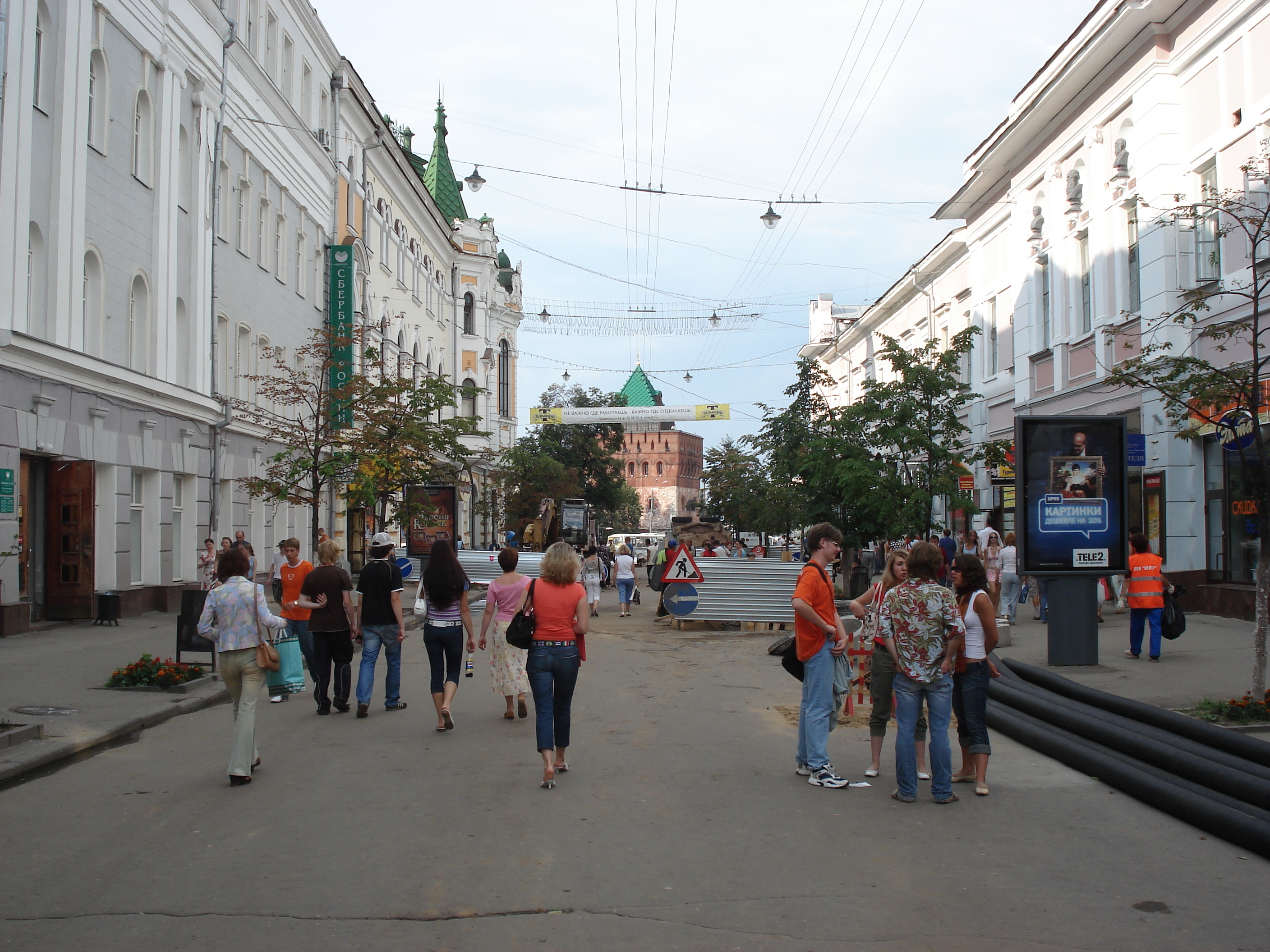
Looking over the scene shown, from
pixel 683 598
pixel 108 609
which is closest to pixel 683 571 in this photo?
pixel 683 598

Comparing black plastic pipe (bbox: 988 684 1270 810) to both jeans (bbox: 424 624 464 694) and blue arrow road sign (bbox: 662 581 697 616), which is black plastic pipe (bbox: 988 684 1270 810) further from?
blue arrow road sign (bbox: 662 581 697 616)

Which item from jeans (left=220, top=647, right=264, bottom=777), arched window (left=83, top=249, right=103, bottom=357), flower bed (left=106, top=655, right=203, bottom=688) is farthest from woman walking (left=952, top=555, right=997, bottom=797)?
arched window (left=83, top=249, right=103, bottom=357)

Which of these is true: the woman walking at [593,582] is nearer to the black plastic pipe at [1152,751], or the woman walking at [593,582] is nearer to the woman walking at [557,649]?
the black plastic pipe at [1152,751]

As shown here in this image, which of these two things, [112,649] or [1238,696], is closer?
[1238,696]

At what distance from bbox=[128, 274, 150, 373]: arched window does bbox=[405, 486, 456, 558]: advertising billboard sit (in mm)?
6565

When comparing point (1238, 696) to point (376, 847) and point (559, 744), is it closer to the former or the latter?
point (559, 744)

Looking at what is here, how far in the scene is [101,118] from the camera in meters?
20.1

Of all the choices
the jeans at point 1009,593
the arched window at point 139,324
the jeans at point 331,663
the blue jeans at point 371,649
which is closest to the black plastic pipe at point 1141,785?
the blue jeans at point 371,649

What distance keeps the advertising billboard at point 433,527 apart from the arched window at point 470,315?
98.9ft

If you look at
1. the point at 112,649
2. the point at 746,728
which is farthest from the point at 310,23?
the point at 746,728

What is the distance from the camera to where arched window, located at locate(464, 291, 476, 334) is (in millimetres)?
61156

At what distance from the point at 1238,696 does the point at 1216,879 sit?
19.7 feet

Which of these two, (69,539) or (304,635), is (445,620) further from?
(69,539)

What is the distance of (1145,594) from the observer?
46.1 ft
